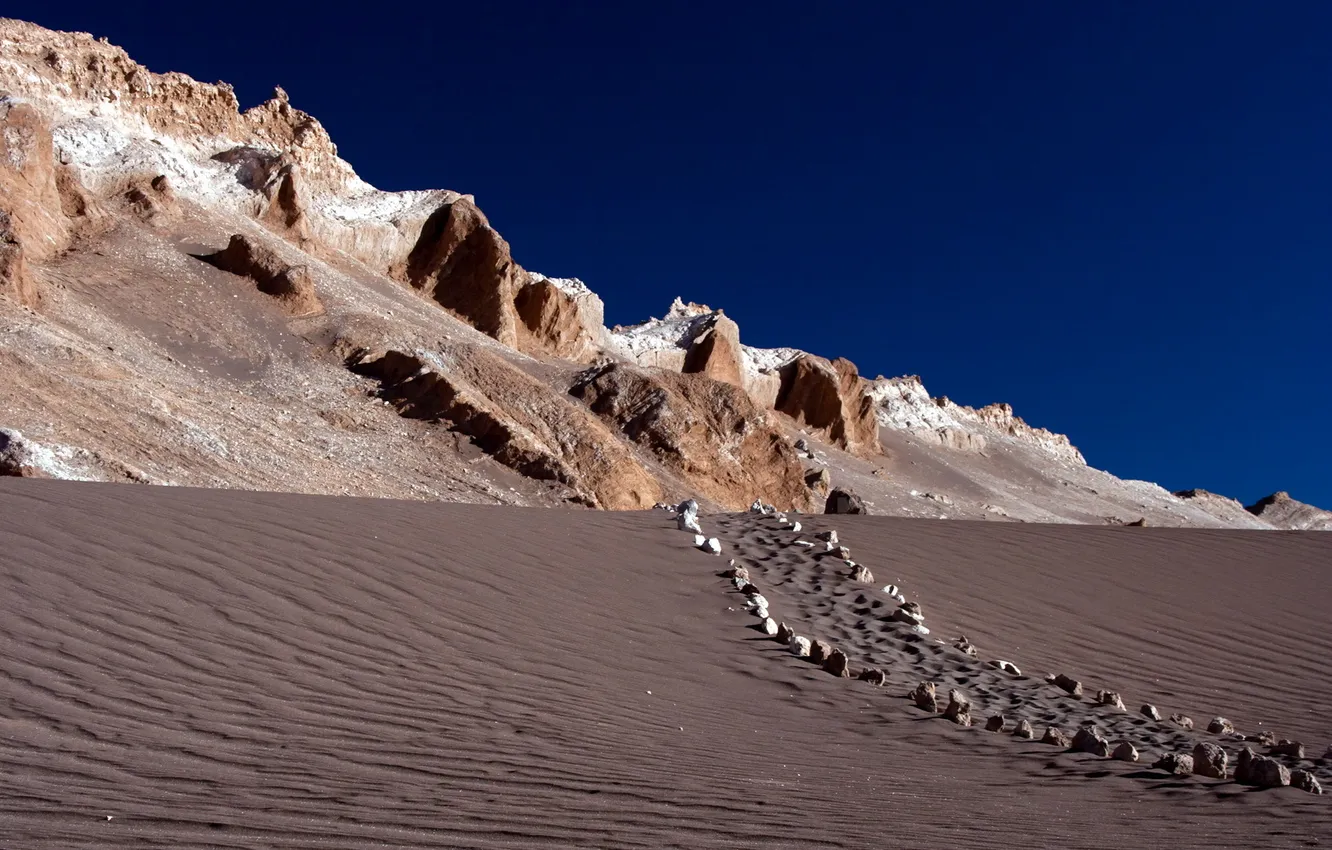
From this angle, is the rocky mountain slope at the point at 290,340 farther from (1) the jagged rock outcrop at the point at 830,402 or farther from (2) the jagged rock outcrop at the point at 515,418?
(1) the jagged rock outcrop at the point at 830,402

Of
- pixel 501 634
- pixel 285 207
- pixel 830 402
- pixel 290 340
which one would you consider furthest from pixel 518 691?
pixel 830 402

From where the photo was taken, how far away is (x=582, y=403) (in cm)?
2858

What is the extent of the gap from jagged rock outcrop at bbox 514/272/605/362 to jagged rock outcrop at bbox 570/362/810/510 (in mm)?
8179

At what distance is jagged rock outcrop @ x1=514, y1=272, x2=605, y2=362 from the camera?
38156mm

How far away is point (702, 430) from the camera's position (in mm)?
29469

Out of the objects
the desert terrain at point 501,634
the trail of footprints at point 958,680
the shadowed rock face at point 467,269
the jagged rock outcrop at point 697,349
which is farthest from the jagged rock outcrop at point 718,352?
the trail of footprints at point 958,680

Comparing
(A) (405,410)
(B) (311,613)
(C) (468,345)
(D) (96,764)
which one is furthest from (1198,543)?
(C) (468,345)

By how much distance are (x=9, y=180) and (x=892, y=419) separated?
47425mm

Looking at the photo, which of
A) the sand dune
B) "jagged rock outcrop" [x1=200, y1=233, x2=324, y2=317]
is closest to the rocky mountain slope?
"jagged rock outcrop" [x1=200, y1=233, x2=324, y2=317]

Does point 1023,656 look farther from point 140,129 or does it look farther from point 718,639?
point 140,129

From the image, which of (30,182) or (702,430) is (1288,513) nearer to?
(702,430)

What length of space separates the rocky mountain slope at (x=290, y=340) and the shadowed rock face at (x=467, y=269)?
8 centimetres

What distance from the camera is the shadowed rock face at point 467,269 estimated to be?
35219mm

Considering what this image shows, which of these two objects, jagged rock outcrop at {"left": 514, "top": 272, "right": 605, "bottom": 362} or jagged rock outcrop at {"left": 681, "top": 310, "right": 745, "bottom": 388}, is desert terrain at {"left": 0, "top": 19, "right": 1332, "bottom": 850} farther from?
jagged rock outcrop at {"left": 681, "top": 310, "right": 745, "bottom": 388}
